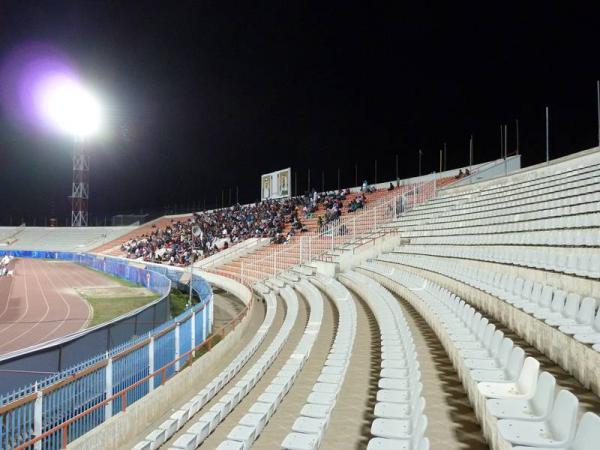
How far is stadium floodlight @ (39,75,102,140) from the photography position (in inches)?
1937

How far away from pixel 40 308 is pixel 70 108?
134 feet

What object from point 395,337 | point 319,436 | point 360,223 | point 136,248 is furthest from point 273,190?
point 319,436

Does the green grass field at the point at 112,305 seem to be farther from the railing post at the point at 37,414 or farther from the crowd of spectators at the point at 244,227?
the railing post at the point at 37,414

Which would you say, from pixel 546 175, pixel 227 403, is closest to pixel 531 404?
pixel 227 403

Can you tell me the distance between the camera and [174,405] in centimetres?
657

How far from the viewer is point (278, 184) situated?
36.1 meters

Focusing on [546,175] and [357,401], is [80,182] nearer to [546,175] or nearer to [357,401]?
[546,175]

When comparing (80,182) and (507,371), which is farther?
(80,182)

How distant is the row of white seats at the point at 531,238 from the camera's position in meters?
7.39

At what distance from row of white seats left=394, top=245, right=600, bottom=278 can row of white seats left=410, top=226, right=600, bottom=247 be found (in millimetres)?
199

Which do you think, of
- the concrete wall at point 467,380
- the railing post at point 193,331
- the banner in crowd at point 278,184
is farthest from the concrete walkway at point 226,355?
the banner in crowd at point 278,184

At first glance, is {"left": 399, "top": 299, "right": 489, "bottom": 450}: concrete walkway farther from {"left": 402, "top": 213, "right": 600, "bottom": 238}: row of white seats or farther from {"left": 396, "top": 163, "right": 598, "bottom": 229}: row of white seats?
{"left": 396, "top": 163, "right": 598, "bottom": 229}: row of white seats

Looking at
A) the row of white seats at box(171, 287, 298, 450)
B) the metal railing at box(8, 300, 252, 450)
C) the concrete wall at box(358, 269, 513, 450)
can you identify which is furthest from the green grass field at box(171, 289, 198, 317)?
the metal railing at box(8, 300, 252, 450)

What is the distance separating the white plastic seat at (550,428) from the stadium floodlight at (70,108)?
53.5 metres
